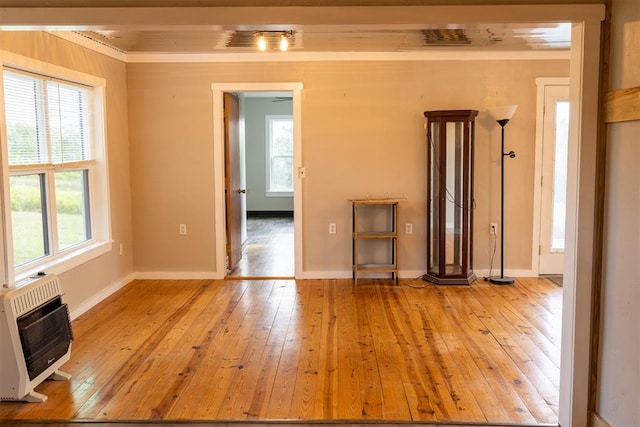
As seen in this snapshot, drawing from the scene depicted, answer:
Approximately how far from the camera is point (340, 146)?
5684 mm

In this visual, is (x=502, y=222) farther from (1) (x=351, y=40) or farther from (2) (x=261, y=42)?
(2) (x=261, y=42)

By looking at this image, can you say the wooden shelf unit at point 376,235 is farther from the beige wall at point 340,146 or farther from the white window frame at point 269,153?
the white window frame at point 269,153

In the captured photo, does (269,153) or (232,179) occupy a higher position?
(269,153)

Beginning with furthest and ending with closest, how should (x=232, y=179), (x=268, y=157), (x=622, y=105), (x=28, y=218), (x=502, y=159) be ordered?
(x=268, y=157)
(x=232, y=179)
(x=502, y=159)
(x=28, y=218)
(x=622, y=105)

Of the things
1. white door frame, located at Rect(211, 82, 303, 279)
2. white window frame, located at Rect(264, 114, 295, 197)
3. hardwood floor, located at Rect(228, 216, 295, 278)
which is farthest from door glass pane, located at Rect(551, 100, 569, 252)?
white window frame, located at Rect(264, 114, 295, 197)

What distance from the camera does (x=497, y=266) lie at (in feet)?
19.1

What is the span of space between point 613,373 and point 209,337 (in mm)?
2665

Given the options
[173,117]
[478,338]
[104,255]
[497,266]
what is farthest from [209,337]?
[497,266]

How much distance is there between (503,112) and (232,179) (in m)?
2.96

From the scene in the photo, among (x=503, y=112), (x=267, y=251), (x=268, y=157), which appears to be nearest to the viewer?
(x=503, y=112)

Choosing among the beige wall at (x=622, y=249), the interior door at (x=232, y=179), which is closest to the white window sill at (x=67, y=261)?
the interior door at (x=232, y=179)

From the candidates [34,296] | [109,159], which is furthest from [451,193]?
[34,296]

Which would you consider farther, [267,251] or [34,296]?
[267,251]

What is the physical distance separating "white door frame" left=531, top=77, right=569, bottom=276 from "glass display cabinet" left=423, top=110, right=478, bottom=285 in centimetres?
73
